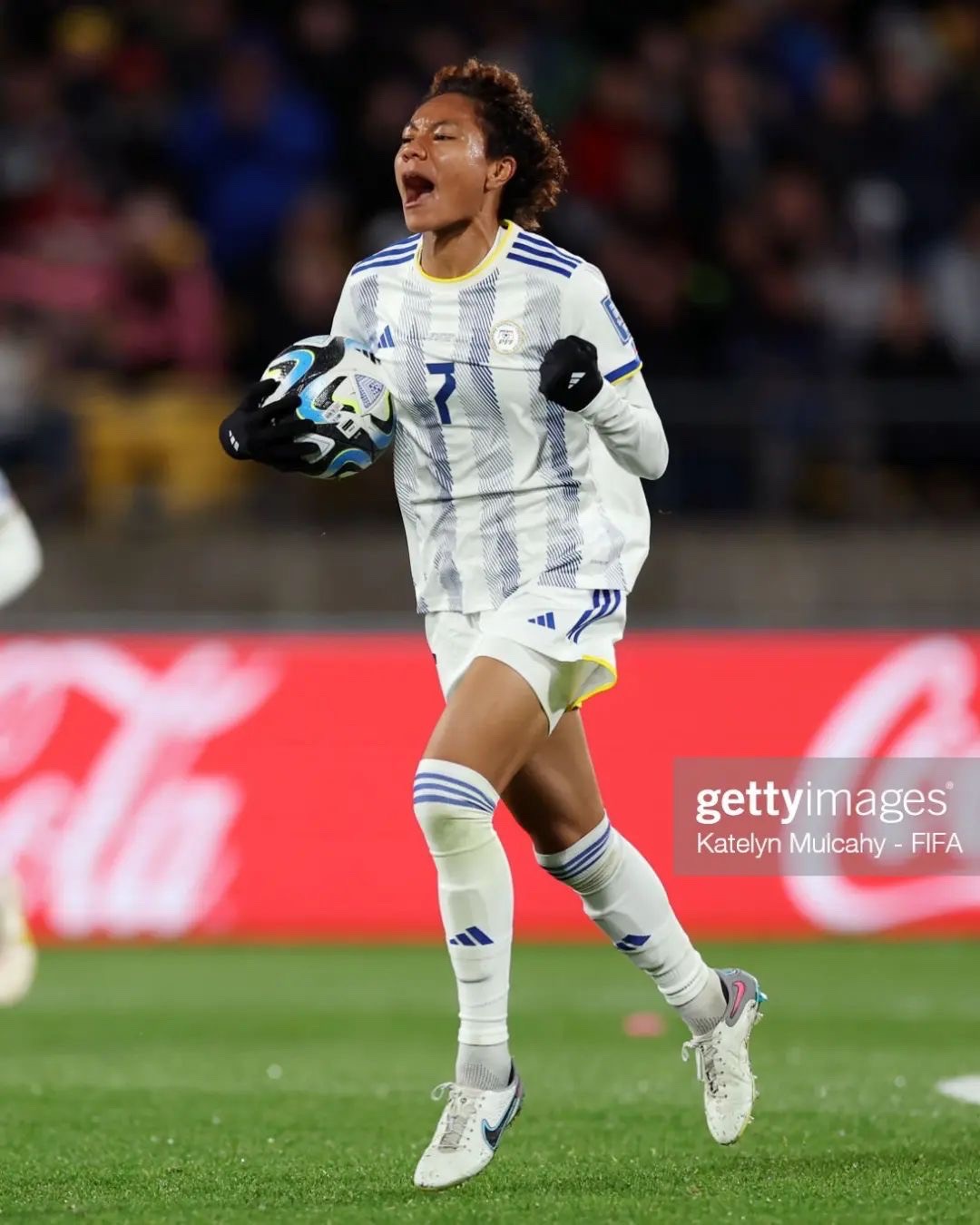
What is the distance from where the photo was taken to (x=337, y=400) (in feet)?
16.1

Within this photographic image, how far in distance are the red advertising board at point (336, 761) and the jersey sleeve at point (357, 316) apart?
498 cm

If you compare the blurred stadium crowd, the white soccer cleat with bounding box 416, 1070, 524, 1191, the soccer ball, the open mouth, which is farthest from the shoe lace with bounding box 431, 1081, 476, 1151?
the blurred stadium crowd

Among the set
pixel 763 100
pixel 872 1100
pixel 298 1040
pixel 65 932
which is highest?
pixel 763 100

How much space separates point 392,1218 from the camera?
4297 millimetres

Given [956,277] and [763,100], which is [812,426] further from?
[763,100]

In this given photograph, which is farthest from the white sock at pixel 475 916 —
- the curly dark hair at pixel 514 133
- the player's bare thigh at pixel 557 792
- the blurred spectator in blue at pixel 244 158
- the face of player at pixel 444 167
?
the blurred spectator in blue at pixel 244 158

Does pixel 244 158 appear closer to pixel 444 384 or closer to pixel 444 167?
pixel 444 167

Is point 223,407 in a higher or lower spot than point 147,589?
higher

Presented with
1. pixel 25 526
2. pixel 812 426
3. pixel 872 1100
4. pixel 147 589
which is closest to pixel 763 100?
pixel 812 426

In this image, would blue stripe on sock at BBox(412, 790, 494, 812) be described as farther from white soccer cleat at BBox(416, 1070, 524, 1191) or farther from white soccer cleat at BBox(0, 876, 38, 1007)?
white soccer cleat at BBox(0, 876, 38, 1007)

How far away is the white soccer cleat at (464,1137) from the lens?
4621 mm

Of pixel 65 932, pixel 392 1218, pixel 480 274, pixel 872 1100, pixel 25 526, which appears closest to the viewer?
pixel 392 1218

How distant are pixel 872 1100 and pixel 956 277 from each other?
7327 millimetres

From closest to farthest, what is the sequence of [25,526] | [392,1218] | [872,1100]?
[392,1218] < [872,1100] < [25,526]
